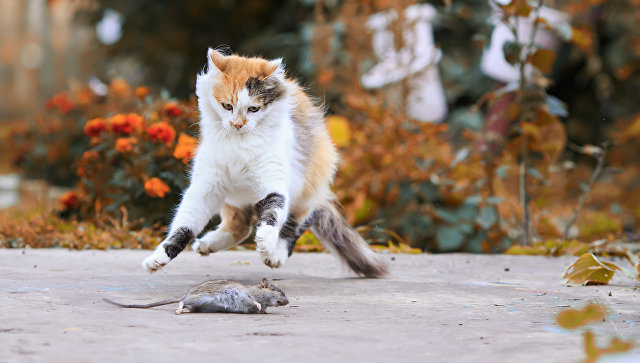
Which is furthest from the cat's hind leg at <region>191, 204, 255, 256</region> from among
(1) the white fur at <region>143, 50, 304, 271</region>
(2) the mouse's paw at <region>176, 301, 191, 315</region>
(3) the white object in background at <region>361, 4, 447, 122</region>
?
(3) the white object in background at <region>361, 4, 447, 122</region>

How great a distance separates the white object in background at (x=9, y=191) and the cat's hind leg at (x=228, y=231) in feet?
13.6

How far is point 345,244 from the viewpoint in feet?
11.3

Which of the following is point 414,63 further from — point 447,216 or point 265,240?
point 265,240

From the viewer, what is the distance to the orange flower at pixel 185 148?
14.8 feet

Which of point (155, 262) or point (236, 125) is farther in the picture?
point (236, 125)

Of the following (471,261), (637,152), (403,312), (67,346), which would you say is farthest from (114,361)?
(637,152)

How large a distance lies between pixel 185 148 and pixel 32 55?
10.3 metres

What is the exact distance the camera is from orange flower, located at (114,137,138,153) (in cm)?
474

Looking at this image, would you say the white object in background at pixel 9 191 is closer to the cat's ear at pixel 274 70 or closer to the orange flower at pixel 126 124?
the orange flower at pixel 126 124

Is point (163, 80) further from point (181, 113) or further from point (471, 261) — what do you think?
point (471, 261)

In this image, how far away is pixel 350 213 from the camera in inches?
207

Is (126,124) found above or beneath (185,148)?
above

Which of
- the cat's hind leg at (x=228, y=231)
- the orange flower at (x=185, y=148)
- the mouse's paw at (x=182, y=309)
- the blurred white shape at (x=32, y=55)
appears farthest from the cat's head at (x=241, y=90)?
the blurred white shape at (x=32, y=55)

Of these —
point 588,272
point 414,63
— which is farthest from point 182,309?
point 414,63
